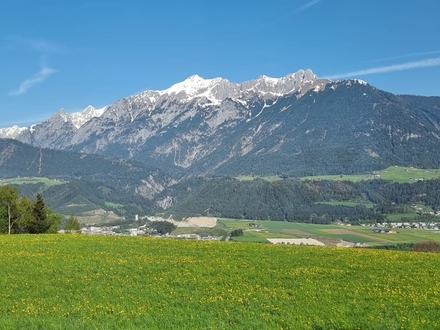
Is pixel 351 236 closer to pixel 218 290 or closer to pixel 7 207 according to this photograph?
pixel 7 207

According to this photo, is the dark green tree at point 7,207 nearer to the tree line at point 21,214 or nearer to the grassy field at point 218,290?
the tree line at point 21,214

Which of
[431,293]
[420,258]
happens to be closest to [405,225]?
[420,258]

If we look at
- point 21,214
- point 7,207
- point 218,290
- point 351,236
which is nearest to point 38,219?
point 21,214

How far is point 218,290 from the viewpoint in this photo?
24.9m

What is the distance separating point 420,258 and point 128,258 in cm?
2244

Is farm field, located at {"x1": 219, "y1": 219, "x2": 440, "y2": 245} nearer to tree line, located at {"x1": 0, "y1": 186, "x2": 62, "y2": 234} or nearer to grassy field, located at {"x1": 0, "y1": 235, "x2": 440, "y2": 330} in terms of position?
tree line, located at {"x1": 0, "y1": 186, "x2": 62, "y2": 234}

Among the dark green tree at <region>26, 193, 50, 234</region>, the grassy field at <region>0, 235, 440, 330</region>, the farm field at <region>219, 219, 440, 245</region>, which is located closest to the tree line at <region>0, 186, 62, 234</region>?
the dark green tree at <region>26, 193, 50, 234</region>

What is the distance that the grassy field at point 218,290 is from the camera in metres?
19.9

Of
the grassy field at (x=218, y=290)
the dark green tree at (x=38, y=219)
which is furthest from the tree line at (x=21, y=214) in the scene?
the grassy field at (x=218, y=290)

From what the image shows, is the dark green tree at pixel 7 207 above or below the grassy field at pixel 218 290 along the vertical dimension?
above

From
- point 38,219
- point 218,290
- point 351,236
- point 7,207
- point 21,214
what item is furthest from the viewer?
point 351,236

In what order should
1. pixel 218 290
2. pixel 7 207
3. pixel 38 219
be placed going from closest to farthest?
pixel 218 290 → pixel 7 207 → pixel 38 219

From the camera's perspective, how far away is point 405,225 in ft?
646

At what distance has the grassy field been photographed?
19.9 meters
